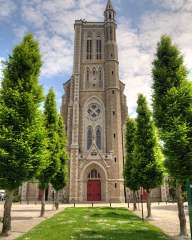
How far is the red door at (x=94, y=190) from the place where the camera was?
147ft

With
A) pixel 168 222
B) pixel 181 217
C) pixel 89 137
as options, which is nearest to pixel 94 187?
pixel 89 137

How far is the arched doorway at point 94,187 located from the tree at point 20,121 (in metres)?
32.0

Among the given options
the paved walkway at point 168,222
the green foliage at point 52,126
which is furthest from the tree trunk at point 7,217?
the green foliage at point 52,126

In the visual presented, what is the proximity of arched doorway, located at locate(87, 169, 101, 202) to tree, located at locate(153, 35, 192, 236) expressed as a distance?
3244 centimetres

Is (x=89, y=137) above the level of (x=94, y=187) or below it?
above

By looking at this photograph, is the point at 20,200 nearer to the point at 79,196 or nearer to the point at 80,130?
the point at 79,196

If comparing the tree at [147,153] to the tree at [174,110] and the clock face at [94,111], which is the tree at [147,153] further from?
the clock face at [94,111]

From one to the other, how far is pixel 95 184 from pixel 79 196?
369 centimetres

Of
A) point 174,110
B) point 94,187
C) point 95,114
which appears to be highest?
point 95,114

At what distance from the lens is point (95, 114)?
52062 mm

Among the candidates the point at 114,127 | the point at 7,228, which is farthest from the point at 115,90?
the point at 7,228

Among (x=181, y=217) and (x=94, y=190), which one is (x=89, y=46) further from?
(x=181, y=217)

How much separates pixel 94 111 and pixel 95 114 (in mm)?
667

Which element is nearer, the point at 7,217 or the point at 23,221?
the point at 7,217
